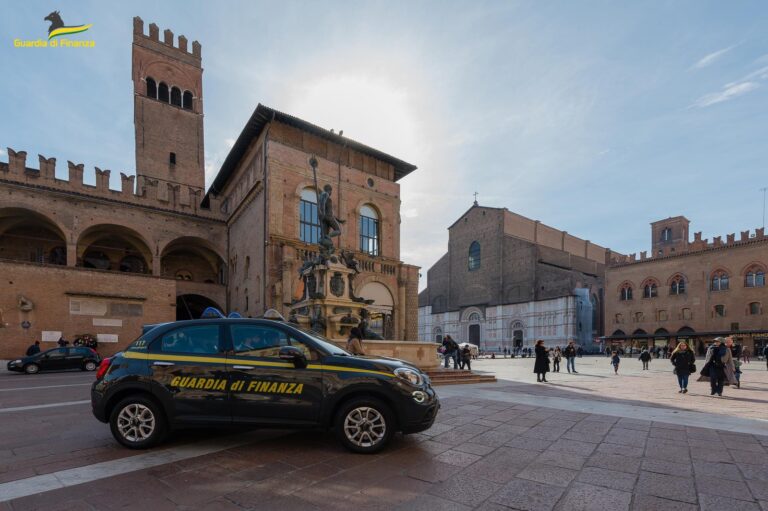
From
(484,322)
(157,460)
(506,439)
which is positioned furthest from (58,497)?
(484,322)

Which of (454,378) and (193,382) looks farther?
(454,378)

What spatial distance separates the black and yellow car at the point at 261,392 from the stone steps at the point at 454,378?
732 centimetres

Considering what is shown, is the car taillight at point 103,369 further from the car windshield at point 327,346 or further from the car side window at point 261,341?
the car windshield at point 327,346

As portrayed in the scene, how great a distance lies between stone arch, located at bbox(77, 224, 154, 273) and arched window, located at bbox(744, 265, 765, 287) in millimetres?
51202

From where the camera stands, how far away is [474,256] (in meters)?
58.1

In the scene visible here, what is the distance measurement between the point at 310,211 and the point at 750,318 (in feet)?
135

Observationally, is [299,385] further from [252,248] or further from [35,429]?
[252,248]

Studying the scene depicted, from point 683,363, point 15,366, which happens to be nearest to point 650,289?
point 683,363

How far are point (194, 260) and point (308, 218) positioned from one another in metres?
13.0

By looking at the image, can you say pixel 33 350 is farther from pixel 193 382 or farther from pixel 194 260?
pixel 193 382

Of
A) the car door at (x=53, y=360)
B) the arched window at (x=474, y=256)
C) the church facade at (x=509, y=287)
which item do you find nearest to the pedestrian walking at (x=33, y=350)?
the car door at (x=53, y=360)

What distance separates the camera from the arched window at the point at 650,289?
43.5 metres

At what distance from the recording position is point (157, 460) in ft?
14.1

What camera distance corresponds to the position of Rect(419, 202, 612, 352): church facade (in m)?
47.4
